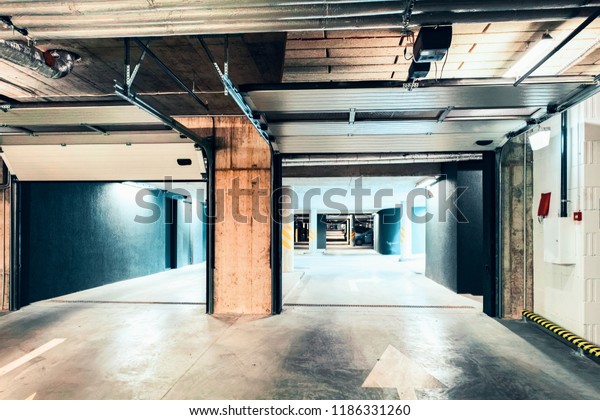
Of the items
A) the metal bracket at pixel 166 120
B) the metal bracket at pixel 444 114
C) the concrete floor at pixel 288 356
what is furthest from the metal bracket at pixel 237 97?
the concrete floor at pixel 288 356

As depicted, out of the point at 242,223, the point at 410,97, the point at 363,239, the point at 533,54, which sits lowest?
the point at 363,239

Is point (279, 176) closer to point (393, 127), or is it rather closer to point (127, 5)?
point (393, 127)

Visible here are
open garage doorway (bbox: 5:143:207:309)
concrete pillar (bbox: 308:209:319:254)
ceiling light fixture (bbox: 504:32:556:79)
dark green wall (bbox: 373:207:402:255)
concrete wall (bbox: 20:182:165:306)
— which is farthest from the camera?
concrete pillar (bbox: 308:209:319:254)

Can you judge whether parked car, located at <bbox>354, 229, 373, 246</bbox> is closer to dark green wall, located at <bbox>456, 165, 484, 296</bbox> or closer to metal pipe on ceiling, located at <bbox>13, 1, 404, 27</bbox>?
dark green wall, located at <bbox>456, 165, 484, 296</bbox>

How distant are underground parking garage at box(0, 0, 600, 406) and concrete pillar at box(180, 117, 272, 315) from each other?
0.03 metres

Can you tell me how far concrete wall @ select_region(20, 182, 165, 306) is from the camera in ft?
21.2

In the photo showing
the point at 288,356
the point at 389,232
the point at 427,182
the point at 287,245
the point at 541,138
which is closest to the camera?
the point at 288,356

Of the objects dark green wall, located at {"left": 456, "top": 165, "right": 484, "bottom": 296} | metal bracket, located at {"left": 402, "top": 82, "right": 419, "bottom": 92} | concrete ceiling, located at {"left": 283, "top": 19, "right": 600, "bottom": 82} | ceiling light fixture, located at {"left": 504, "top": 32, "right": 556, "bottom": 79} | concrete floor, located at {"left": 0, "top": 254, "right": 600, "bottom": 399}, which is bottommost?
concrete floor, located at {"left": 0, "top": 254, "right": 600, "bottom": 399}

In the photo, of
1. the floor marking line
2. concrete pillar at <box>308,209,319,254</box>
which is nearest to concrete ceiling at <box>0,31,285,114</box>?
the floor marking line

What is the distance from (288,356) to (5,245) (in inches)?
229

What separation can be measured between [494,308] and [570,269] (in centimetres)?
152

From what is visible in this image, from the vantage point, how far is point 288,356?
3787mm

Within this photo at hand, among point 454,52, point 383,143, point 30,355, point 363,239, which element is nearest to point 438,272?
point 383,143

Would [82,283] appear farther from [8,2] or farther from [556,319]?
[556,319]
